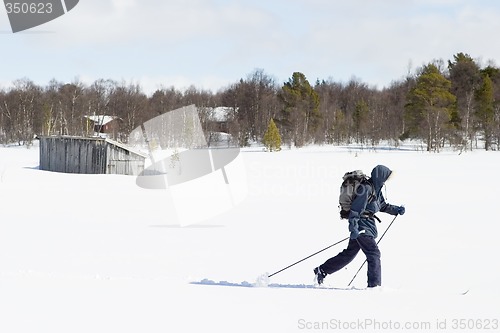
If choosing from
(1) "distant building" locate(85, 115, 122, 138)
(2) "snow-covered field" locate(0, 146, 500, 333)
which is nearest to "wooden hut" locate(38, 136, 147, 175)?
(2) "snow-covered field" locate(0, 146, 500, 333)

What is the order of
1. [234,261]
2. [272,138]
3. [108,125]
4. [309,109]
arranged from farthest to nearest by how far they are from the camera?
[108,125], [309,109], [272,138], [234,261]

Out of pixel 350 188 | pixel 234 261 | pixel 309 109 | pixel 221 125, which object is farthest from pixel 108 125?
pixel 350 188

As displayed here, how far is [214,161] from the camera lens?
929 inches

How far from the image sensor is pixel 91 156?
2342 centimetres

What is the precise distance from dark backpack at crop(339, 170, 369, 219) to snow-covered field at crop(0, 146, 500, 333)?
914 mm

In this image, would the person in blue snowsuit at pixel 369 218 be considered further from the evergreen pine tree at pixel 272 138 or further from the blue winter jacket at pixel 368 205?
the evergreen pine tree at pixel 272 138

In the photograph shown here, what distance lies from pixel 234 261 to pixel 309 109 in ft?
147

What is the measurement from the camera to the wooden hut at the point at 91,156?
2333 cm

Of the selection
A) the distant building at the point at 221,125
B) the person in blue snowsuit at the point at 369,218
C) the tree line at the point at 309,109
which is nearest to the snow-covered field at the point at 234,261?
the person in blue snowsuit at the point at 369,218

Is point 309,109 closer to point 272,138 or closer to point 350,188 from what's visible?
point 272,138

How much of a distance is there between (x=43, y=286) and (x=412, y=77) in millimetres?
74270

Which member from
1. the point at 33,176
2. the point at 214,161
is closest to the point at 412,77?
the point at 214,161

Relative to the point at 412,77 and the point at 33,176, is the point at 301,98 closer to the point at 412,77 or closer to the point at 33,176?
the point at 412,77

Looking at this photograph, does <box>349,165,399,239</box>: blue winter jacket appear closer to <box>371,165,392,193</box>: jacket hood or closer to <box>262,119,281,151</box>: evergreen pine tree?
<box>371,165,392,193</box>: jacket hood
